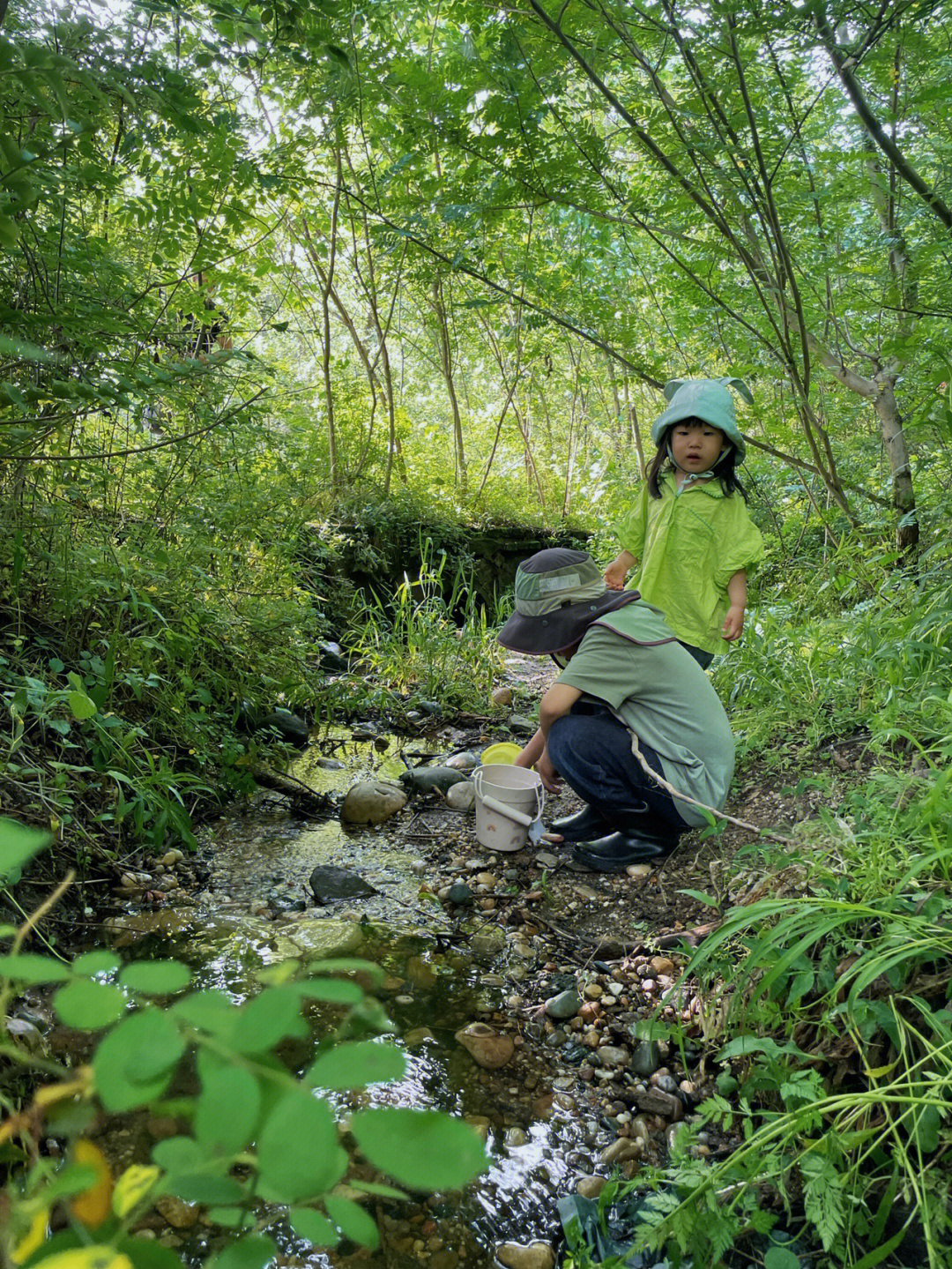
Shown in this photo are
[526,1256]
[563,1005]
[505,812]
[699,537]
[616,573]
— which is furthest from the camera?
[616,573]

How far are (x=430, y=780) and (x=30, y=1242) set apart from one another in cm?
294

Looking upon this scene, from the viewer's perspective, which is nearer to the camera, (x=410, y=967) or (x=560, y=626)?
(x=410, y=967)

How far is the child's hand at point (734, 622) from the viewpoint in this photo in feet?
10.1

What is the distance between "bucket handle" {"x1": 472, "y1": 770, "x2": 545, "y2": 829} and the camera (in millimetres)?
2727

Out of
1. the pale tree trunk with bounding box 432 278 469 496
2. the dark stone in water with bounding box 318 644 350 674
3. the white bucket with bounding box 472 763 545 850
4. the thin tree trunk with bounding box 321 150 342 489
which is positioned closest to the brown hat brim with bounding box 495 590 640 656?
the white bucket with bounding box 472 763 545 850

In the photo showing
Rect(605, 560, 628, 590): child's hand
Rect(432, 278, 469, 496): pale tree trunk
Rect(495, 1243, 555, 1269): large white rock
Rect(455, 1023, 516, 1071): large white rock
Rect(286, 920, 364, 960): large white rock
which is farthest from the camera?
Rect(432, 278, 469, 496): pale tree trunk

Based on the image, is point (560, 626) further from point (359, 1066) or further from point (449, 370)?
point (449, 370)

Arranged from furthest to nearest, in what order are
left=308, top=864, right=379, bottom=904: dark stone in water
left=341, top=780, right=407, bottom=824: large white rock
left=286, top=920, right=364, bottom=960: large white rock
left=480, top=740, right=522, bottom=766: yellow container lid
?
left=480, top=740, right=522, bottom=766: yellow container lid < left=341, top=780, right=407, bottom=824: large white rock < left=308, top=864, right=379, bottom=904: dark stone in water < left=286, top=920, right=364, bottom=960: large white rock

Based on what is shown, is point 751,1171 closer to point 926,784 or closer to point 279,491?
point 926,784

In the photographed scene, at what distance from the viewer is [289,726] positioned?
3635mm

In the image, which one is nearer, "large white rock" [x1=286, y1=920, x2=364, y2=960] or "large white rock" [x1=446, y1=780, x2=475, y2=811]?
"large white rock" [x1=286, y1=920, x2=364, y2=960]

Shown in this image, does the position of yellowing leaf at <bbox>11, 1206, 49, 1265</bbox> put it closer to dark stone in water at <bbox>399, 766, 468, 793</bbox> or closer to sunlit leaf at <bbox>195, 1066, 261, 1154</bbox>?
sunlit leaf at <bbox>195, 1066, 261, 1154</bbox>

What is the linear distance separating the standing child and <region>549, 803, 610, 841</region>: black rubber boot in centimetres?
82

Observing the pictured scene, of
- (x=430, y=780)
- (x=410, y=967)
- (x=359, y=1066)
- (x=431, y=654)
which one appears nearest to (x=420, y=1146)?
(x=359, y=1066)
